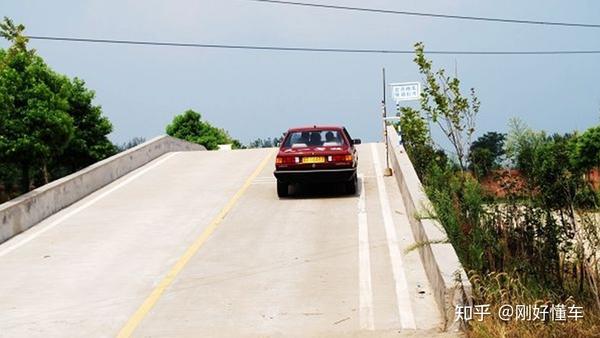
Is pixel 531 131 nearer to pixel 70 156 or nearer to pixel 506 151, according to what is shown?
pixel 506 151

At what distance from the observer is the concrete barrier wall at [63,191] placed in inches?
553

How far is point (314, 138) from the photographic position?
55.4 feet

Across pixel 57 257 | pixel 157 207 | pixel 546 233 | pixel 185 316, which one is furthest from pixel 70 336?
pixel 157 207

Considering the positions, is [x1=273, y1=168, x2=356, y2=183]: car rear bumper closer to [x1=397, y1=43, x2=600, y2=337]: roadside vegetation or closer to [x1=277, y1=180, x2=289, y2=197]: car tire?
[x1=277, y1=180, x2=289, y2=197]: car tire

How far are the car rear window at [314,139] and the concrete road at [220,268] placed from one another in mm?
1280

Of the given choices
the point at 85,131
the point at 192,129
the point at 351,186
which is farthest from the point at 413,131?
the point at 192,129

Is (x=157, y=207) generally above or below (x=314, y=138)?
below

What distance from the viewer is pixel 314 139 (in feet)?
55.4

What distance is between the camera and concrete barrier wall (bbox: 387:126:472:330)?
7.48m

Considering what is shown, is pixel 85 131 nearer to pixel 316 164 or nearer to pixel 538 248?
pixel 316 164

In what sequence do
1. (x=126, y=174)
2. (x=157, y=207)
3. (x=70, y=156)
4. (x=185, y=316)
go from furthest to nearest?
1. (x=70, y=156)
2. (x=126, y=174)
3. (x=157, y=207)
4. (x=185, y=316)

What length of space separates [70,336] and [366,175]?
12.6 metres

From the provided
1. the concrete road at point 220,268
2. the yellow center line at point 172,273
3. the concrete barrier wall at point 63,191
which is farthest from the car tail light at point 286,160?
the concrete barrier wall at point 63,191

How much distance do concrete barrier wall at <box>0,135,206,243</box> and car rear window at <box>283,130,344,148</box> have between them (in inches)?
214
